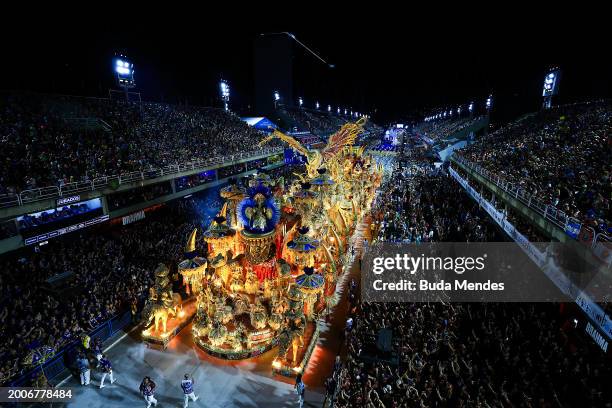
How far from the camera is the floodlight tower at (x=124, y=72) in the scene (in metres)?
27.4

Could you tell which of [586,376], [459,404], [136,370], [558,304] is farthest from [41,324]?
[558,304]

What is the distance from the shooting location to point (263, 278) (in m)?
11.0

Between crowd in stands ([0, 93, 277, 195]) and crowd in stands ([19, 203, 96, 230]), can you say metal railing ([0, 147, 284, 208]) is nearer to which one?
crowd in stands ([0, 93, 277, 195])

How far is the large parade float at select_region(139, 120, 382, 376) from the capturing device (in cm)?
971

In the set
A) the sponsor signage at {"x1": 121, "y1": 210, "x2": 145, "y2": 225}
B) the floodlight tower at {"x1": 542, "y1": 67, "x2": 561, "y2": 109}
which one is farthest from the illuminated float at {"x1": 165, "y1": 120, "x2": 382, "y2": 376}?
the floodlight tower at {"x1": 542, "y1": 67, "x2": 561, "y2": 109}

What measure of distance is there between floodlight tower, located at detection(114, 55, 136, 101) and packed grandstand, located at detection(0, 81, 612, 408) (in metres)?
2.37

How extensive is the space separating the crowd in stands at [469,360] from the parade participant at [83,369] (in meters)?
6.85

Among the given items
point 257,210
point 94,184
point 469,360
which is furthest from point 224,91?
point 469,360

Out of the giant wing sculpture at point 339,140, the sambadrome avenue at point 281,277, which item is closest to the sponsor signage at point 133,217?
the sambadrome avenue at point 281,277

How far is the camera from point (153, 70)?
3472 cm

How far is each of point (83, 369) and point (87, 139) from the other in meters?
15.2

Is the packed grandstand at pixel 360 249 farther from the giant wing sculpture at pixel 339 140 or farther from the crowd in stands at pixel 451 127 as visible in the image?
the crowd in stands at pixel 451 127

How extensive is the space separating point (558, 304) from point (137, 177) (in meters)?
20.3

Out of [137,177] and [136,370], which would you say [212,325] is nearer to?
[136,370]
